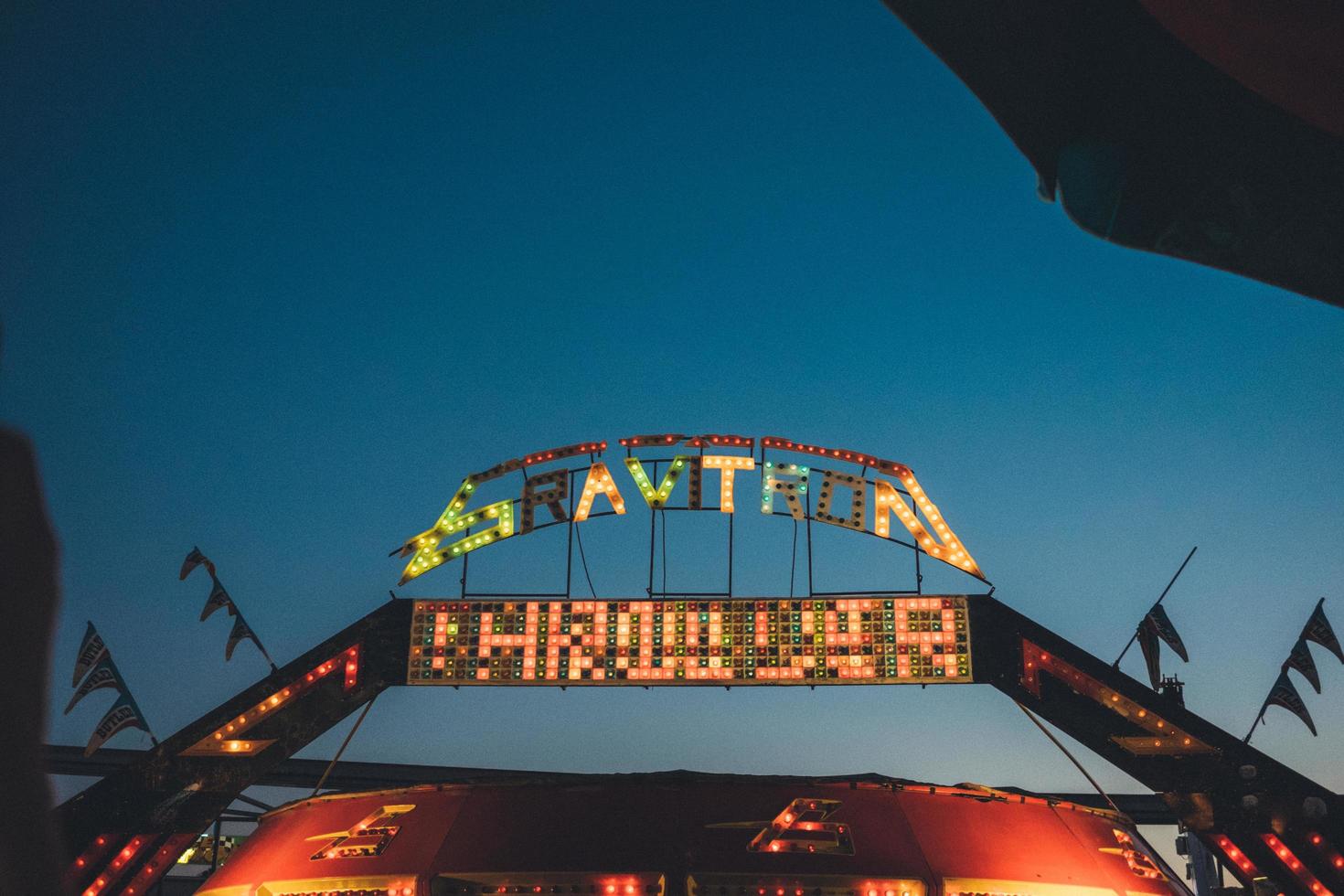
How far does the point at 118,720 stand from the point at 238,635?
93.7 inches

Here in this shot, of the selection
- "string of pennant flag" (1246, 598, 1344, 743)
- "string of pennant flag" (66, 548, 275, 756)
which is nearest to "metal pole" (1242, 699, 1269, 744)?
"string of pennant flag" (1246, 598, 1344, 743)

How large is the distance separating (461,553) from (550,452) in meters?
2.69

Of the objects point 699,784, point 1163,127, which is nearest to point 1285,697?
point 699,784

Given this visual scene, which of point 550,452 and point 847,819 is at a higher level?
point 550,452

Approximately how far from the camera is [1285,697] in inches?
720

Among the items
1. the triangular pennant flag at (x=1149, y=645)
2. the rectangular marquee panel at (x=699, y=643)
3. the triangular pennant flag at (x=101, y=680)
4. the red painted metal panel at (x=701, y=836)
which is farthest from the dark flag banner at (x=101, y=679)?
the triangular pennant flag at (x=1149, y=645)

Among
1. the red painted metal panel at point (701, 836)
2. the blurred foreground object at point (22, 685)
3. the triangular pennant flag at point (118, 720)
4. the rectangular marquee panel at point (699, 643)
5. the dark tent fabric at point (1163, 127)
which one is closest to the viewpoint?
the blurred foreground object at point (22, 685)

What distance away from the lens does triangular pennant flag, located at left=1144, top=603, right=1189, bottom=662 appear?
1836cm

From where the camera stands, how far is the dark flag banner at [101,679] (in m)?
17.9

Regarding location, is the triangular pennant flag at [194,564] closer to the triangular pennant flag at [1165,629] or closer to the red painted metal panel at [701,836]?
the red painted metal panel at [701,836]

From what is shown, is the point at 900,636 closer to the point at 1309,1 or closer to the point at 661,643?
the point at 661,643

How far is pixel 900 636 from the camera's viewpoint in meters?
19.0

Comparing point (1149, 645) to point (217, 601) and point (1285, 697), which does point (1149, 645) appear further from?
point (217, 601)

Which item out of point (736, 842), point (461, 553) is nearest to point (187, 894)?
point (461, 553)
